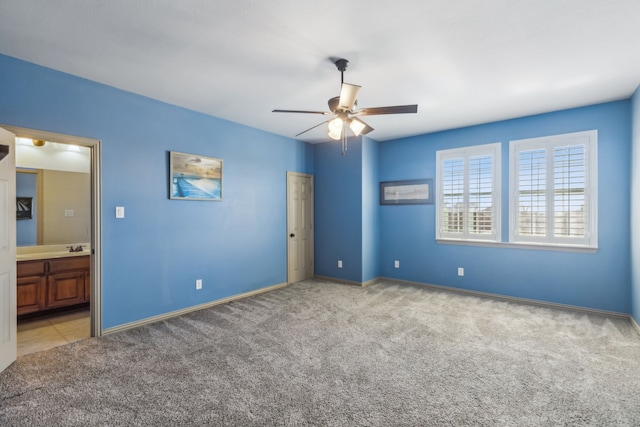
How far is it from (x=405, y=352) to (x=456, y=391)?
0.65m

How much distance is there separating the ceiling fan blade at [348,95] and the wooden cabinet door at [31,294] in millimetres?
4156

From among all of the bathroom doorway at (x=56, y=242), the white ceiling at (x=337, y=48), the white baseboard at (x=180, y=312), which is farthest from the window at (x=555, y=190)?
the bathroom doorway at (x=56, y=242)

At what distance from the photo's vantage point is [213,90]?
3.42m

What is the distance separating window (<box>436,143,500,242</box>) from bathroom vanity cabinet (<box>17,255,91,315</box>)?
5.26 meters

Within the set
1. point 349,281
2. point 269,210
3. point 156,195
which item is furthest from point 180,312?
point 349,281

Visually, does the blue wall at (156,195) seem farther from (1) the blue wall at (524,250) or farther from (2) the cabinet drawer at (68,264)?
(1) the blue wall at (524,250)

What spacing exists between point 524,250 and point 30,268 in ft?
20.9

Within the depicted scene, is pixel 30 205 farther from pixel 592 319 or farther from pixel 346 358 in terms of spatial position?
pixel 592 319

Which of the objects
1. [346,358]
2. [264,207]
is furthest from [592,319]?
[264,207]

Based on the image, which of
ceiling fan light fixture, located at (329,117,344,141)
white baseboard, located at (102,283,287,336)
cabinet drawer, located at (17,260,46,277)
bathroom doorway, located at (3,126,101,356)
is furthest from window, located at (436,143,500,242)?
cabinet drawer, located at (17,260,46,277)

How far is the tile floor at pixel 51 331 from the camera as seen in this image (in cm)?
305

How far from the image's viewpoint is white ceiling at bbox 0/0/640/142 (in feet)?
6.81

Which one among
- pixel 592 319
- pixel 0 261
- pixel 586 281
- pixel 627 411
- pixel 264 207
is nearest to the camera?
pixel 627 411

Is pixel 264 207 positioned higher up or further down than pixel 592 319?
higher up
